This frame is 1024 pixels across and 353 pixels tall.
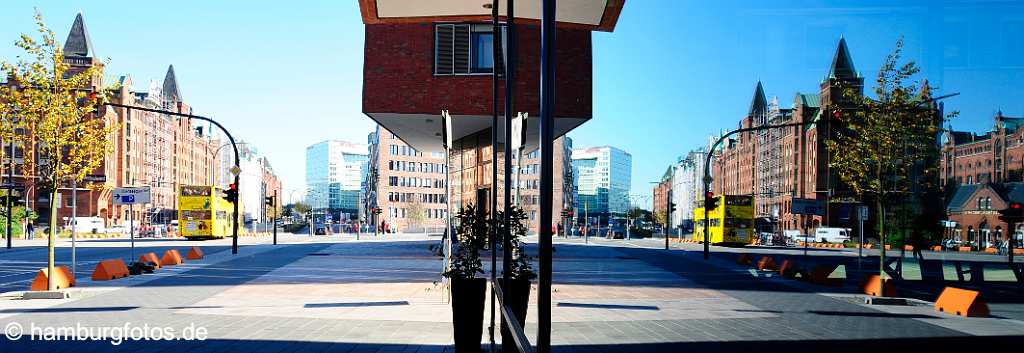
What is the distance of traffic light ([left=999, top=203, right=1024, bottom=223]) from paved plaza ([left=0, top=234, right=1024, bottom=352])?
1514 millimetres

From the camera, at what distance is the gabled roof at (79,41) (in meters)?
94.3

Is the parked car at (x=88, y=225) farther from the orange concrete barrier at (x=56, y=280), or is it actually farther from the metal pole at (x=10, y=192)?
the orange concrete barrier at (x=56, y=280)

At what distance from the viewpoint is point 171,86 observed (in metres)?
147

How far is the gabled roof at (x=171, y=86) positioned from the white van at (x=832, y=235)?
356 feet

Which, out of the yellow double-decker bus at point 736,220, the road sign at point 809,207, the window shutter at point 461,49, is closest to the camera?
the window shutter at point 461,49

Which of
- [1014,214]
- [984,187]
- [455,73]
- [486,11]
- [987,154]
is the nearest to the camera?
[987,154]

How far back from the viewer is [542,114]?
3688 mm

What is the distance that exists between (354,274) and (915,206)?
562 inches

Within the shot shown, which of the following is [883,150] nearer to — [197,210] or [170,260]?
[170,260]

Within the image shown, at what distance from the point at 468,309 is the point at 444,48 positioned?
20.0 meters

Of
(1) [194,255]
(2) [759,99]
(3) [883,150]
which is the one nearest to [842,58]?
(3) [883,150]

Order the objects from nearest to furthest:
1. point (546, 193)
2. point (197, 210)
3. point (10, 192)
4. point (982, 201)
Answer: point (546, 193), point (982, 201), point (10, 192), point (197, 210)

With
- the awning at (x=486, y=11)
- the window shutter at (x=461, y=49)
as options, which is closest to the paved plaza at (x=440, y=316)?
the awning at (x=486, y=11)

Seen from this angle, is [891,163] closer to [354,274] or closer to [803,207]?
[354,274]
